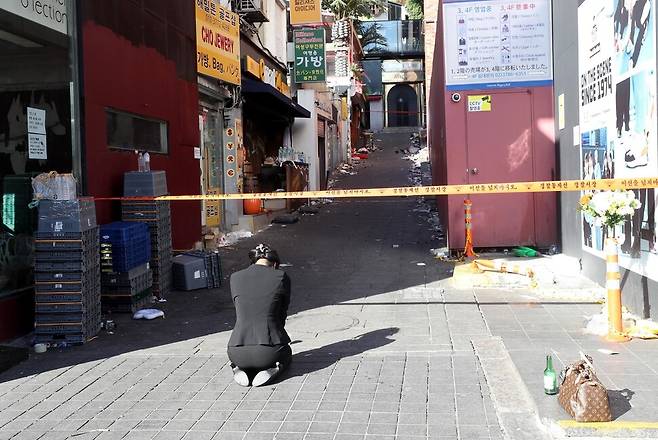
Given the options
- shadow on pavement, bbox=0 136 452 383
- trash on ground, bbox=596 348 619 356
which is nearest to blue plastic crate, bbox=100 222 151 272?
shadow on pavement, bbox=0 136 452 383

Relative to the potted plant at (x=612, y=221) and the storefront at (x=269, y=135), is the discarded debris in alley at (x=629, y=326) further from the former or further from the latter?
the storefront at (x=269, y=135)

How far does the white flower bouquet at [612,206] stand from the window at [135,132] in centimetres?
643

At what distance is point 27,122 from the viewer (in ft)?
27.0

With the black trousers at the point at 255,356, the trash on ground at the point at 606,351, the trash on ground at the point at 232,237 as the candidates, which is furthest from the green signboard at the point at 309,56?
the black trousers at the point at 255,356

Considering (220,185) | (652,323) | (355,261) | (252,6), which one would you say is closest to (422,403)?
(652,323)

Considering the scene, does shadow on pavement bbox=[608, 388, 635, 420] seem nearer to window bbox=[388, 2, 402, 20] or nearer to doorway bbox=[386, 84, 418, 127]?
doorway bbox=[386, 84, 418, 127]

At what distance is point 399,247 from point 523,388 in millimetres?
9543

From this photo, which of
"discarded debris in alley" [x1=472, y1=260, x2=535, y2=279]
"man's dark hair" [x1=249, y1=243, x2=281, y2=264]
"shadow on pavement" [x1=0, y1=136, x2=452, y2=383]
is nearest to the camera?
"man's dark hair" [x1=249, y1=243, x2=281, y2=264]

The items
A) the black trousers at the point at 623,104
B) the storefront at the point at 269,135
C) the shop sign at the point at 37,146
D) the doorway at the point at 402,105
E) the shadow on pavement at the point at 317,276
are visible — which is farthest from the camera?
the doorway at the point at 402,105

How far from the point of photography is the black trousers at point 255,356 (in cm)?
576

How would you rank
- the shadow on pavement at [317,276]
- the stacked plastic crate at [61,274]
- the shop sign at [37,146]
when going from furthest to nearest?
the shop sign at [37,146]
the stacked plastic crate at [61,274]
the shadow on pavement at [317,276]

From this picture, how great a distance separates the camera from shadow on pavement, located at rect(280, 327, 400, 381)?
6.25 meters

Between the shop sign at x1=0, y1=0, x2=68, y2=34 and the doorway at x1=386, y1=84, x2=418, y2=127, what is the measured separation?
51262 millimetres

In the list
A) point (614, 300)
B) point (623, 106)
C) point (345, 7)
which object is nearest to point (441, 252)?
point (623, 106)
